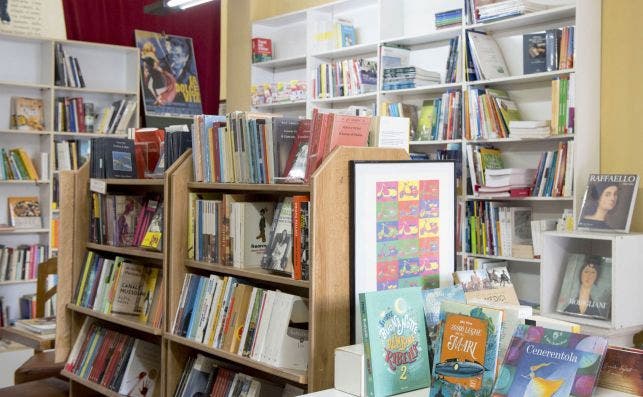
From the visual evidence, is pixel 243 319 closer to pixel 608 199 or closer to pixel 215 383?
pixel 215 383

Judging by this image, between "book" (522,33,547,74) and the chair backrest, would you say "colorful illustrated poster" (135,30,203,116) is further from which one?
"book" (522,33,547,74)

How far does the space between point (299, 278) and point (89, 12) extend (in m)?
4.97

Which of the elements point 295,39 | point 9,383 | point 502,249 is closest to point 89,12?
point 295,39

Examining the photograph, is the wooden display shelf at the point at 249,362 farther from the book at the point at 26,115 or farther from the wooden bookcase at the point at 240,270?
the book at the point at 26,115

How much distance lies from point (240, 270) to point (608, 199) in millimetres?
2105

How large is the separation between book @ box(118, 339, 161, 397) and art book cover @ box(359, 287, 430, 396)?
5.47 ft

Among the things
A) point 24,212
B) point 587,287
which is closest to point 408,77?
point 587,287

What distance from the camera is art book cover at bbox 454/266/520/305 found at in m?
2.27

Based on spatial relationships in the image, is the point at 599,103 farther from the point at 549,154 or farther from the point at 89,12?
the point at 89,12

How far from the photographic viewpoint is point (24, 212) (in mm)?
5938

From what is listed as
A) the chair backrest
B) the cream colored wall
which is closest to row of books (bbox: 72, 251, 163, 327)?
the chair backrest

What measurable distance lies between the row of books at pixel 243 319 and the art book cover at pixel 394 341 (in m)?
0.47

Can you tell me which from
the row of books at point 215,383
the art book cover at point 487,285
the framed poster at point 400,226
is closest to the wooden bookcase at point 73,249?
the row of books at point 215,383

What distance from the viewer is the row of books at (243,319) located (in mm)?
2408
